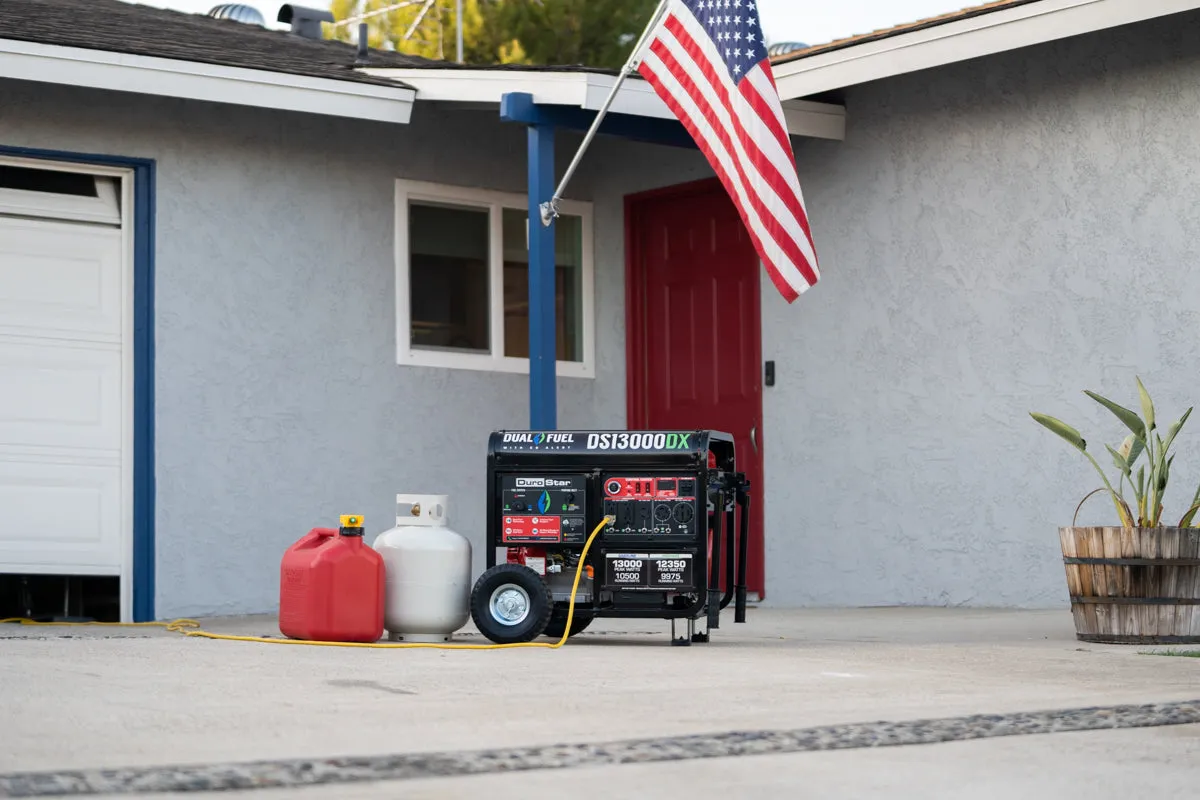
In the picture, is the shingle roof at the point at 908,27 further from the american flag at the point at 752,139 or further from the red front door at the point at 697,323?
the american flag at the point at 752,139

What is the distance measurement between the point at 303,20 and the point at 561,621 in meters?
7.86

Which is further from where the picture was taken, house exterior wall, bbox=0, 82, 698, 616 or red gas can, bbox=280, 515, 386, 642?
house exterior wall, bbox=0, 82, 698, 616

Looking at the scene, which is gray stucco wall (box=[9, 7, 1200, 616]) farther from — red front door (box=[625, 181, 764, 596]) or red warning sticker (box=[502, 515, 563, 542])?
red warning sticker (box=[502, 515, 563, 542])

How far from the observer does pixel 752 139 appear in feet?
25.7

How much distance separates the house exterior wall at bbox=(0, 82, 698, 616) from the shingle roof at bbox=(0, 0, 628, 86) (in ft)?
1.21

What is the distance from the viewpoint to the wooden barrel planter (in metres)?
7.18

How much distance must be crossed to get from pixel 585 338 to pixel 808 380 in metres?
1.78

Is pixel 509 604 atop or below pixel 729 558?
below

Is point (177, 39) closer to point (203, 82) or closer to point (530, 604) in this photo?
point (203, 82)

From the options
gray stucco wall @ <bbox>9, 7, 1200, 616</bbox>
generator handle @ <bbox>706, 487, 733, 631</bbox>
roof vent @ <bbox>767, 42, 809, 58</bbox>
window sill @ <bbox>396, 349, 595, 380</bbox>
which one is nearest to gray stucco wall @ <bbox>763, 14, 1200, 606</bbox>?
gray stucco wall @ <bbox>9, 7, 1200, 616</bbox>

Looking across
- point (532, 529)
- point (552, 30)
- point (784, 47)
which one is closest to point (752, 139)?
point (532, 529)

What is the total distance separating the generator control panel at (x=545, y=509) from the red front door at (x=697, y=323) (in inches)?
162

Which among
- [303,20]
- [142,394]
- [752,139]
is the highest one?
[303,20]

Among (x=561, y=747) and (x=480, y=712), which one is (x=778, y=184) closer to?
(x=480, y=712)
